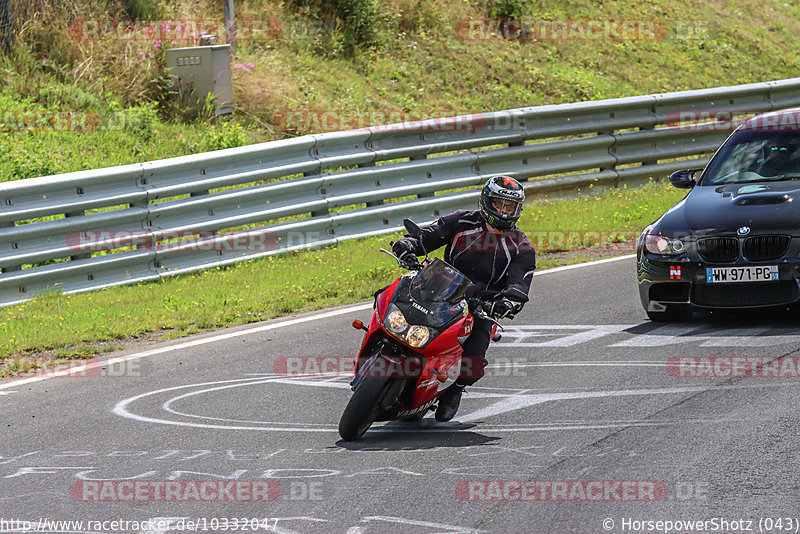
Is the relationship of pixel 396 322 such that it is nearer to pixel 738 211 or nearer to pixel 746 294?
pixel 746 294

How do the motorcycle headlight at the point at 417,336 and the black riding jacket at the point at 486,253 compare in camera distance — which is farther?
the black riding jacket at the point at 486,253

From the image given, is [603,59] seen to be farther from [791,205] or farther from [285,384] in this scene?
[285,384]

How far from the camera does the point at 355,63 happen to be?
2106cm

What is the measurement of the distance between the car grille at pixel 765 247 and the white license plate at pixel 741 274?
0.11 meters

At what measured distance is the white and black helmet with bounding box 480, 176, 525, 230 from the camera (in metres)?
7.56

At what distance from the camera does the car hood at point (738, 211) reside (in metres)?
9.24

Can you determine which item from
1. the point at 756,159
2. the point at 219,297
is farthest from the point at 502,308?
the point at 219,297

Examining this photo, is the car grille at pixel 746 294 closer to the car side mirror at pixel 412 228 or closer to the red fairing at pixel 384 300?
the car side mirror at pixel 412 228

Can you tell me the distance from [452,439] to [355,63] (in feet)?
49.3

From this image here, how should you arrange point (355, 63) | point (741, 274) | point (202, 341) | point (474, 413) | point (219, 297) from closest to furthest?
point (474, 413) → point (741, 274) → point (202, 341) → point (219, 297) → point (355, 63)

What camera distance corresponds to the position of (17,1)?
16.9 meters

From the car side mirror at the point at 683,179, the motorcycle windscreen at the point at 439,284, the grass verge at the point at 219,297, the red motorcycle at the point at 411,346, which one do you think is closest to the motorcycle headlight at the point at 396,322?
the red motorcycle at the point at 411,346

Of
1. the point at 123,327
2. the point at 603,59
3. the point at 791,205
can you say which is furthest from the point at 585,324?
the point at 603,59

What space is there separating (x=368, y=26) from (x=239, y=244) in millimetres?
10150
